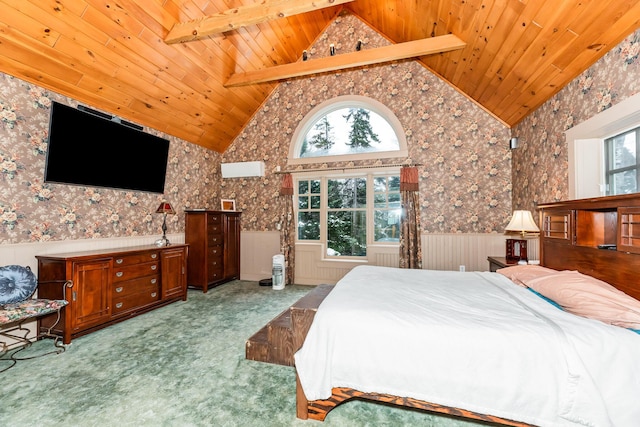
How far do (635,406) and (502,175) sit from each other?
11.9ft

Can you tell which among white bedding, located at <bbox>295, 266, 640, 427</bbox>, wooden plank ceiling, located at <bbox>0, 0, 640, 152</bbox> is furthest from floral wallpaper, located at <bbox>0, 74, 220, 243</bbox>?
white bedding, located at <bbox>295, 266, 640, 427</bbox>

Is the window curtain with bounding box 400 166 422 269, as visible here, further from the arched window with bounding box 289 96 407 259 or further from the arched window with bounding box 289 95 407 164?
the arched window with bounding box 289 95 407 164

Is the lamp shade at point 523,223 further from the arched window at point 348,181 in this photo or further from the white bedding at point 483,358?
the arched window at point 348,181

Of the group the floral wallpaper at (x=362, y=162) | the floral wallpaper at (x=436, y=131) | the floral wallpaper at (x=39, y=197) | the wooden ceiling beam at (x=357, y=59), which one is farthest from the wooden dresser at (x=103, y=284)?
the wooden ceiling beam at (x=357, y=59)

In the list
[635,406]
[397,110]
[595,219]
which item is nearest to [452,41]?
[397,110]

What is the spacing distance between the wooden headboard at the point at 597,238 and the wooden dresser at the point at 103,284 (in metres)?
4.28

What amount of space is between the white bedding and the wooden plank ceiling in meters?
2.15

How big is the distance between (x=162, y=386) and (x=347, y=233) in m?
3.51

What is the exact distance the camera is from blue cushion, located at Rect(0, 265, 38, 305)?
2.31m

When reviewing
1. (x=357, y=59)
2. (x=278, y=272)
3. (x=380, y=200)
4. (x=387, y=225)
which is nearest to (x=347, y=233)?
(x=387, y=225)

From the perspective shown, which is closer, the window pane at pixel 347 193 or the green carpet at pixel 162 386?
the green carpet at pixel 162 386

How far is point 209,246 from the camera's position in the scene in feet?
14.9

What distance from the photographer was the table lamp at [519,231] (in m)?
2.99

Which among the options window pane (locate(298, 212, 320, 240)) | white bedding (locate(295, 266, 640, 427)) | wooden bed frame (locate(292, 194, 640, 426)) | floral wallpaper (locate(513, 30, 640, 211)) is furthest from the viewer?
window pane (locate(298, 212, 320, 240))
